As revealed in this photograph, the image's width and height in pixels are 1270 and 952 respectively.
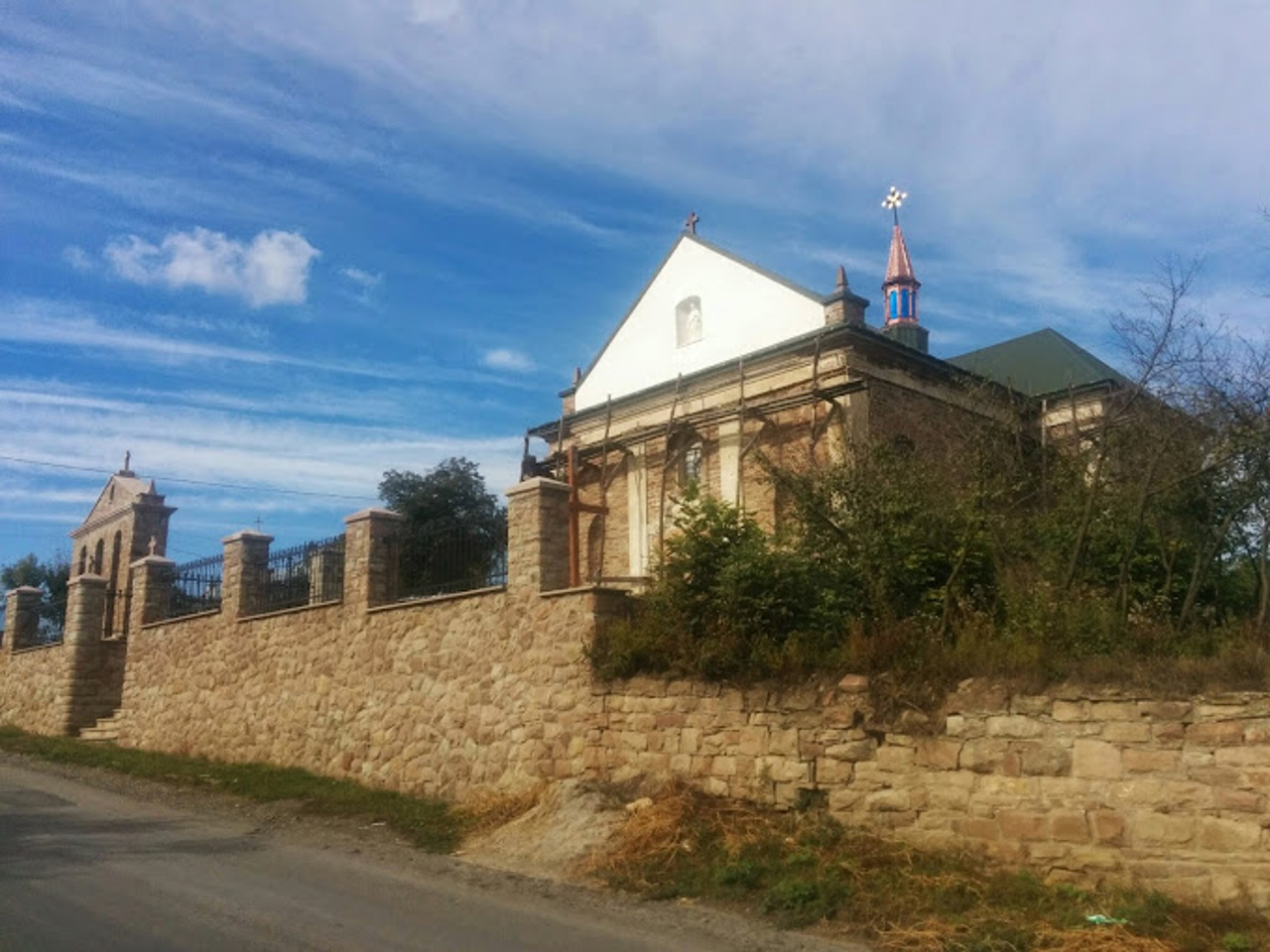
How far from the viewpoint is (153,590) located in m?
21.2

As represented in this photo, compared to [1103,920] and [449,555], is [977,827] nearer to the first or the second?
[1103,920]

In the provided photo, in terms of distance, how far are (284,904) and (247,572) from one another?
10947mm

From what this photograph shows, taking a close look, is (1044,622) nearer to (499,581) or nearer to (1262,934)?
(1262,934)

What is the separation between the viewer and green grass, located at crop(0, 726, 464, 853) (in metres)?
12.0

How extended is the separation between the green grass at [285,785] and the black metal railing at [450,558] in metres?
2.70

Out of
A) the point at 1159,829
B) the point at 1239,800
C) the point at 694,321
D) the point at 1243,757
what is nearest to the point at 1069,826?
the point at 1159,829

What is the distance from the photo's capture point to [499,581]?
44.8ft

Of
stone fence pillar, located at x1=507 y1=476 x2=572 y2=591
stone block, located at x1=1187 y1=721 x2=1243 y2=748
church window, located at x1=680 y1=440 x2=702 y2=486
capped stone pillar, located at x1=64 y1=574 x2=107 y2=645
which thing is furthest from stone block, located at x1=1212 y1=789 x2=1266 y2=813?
capped stone pillar, located at x1=64 y1=574 x2=107 y2=645

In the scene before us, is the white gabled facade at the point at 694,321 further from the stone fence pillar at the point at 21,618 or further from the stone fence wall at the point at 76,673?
the stone fence pillar at the point at 21,618

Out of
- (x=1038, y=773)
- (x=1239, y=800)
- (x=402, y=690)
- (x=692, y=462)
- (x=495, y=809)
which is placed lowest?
(x=495, y=809)

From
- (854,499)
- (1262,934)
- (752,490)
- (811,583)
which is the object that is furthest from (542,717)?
(752,490)

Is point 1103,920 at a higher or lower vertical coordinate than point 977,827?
lower

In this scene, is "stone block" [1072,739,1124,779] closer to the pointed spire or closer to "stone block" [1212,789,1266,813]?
"stone block" [1212,789,1266,813]

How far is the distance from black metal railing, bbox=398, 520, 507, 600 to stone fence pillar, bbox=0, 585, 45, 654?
15.5 meters
